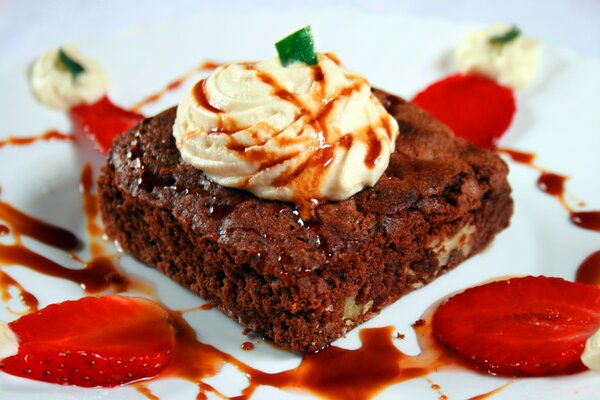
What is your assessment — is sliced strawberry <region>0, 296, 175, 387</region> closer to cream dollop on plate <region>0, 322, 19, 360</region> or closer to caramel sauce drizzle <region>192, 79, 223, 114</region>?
cream dollop on plate <region>0, 322, 19, 360</region>

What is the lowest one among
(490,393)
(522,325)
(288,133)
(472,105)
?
(490,393)

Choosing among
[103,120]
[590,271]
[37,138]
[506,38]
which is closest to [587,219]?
[590,271]

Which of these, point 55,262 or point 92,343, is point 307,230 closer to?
point 92,343

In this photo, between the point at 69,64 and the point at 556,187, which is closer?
the point at 556,187

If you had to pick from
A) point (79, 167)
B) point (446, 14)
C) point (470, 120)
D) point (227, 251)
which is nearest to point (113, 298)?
point (227, 251)

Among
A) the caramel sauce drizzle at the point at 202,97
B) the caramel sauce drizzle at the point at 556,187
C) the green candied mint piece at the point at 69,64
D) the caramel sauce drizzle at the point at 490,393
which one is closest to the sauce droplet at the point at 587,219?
the caramel sauce drizzle at the point at 556,187

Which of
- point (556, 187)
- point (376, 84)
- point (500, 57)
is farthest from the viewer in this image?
point (376, 84)
